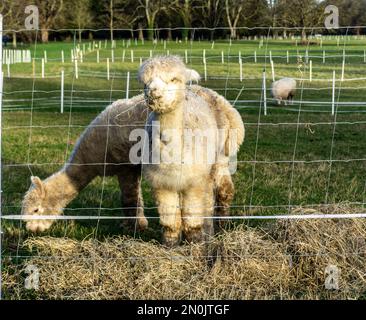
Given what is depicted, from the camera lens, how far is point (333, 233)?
17.3 ft

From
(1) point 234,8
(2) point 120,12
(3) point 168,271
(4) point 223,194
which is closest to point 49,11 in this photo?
(2) point 120,12

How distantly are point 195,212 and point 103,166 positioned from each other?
5.08 ft

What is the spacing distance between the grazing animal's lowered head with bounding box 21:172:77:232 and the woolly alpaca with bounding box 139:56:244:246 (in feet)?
4.98

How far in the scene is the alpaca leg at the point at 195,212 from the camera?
567cm

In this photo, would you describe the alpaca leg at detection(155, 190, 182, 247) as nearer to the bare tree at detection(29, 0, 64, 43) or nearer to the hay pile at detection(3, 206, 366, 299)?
the hay pile at detection(3, 206, 366, 299)

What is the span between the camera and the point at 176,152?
533 centimetres

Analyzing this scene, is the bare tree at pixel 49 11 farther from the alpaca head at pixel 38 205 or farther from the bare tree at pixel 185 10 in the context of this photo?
the alpaca head at pixel 38 205

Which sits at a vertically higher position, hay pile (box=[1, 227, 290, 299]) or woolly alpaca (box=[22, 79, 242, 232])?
woolly alpaca (box=[22, 79, 242, 232])

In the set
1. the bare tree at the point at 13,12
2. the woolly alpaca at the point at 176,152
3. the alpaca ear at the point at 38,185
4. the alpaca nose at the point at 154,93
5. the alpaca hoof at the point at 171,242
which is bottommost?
the alpaca hoof at the point at 171,242

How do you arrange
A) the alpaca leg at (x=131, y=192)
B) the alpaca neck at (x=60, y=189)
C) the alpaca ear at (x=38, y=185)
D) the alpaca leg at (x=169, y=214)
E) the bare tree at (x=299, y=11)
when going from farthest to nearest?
1. the bare tree at (x=299, y=11)
2. the alpaca leg at (x=131, y=192)
3. the alpaca neck at (x=60, y=189)
4. the alpaca ear at (x=38, y=185)
5. the alpaca leg at (x=169, y=214)

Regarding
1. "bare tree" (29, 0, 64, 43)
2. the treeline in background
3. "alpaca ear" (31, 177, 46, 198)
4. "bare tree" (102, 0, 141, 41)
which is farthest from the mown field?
"bare tree" (29, 0, 64, 43)

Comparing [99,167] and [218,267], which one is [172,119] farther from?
[99,167]

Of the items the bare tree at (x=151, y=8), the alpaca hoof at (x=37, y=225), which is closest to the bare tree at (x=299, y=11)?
the alpaca hoof at (x=37, y=225)

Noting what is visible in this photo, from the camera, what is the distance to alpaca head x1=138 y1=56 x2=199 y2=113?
4879mm
